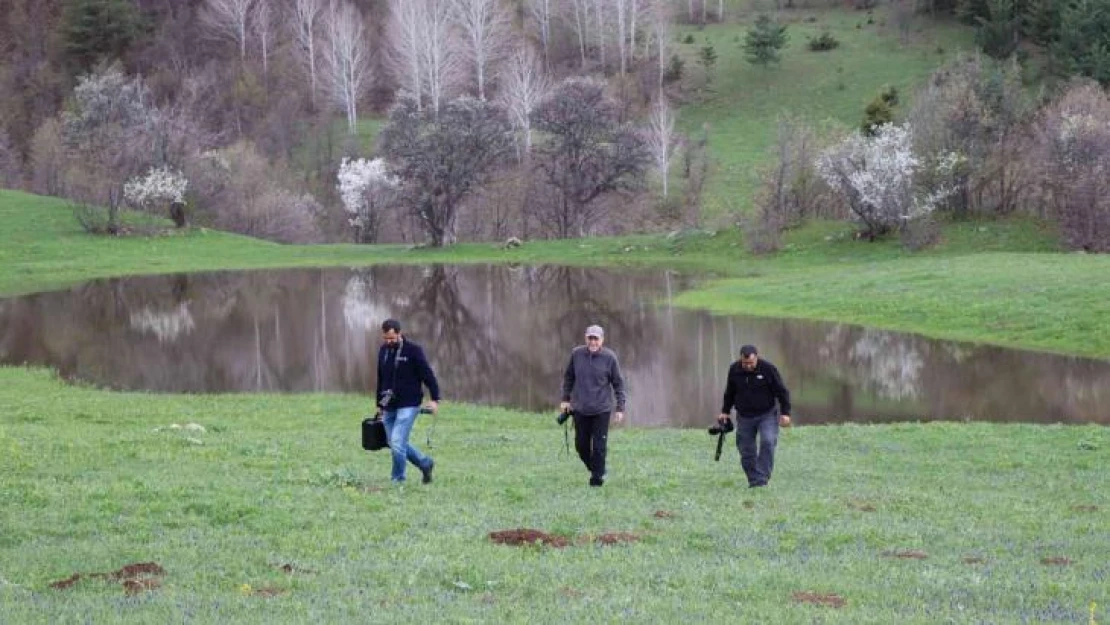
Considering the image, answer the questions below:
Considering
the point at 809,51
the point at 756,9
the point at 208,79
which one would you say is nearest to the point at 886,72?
the point at 809,51

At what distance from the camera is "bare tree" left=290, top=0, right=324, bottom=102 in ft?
377

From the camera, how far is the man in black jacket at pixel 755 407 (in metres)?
18.1

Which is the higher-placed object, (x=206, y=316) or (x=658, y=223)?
(x=658, y=223)

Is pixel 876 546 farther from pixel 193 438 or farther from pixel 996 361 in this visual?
pixel 996 361

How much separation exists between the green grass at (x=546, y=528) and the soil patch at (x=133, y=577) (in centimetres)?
11

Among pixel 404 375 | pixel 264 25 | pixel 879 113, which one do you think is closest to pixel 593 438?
pixel 404 375

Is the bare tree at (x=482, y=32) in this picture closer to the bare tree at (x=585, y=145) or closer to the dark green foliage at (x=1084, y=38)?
the bare tree at (x=585, y=145)

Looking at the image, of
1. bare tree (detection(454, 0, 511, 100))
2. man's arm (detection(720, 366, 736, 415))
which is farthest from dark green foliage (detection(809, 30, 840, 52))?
man's arm (detection(720, 366, 736, 415))

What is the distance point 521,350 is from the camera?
41.9 m

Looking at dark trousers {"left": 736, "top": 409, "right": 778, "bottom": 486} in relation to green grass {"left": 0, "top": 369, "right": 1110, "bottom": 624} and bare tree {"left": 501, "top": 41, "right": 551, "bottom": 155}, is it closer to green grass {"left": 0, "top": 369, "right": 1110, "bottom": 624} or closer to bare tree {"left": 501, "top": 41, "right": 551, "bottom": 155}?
green grass {"left": 0, "top": 369, "right": 1110, "bottom": 624}

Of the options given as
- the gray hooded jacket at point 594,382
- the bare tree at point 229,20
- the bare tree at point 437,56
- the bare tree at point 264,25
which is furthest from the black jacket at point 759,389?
the bare tree at point 229,20

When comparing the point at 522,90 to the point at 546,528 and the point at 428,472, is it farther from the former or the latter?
the point at 546,528

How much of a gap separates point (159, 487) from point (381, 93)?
10624 cm

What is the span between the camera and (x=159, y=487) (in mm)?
16812
